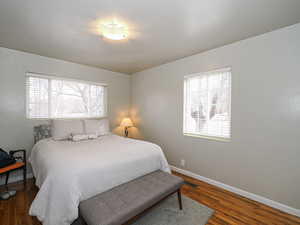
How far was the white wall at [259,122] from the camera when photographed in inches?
69.9

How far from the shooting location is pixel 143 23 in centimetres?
175

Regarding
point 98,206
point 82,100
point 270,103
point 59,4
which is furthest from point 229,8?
point 82,100

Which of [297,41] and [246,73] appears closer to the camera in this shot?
[297,41]

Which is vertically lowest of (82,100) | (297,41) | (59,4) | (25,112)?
(25,112)

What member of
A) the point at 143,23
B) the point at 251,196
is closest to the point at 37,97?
the point at 143,23

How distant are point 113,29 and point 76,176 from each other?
181 cm

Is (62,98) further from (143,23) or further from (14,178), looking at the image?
(143,23)

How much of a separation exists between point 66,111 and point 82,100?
0.45 metres

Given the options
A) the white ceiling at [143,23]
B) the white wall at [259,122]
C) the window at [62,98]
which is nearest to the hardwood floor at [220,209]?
the white wall at [259,122]

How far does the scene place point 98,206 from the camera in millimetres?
1273

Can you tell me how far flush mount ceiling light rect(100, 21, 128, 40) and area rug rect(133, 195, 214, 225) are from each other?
2345 millimetres

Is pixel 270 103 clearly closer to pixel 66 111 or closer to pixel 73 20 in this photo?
pixel 73 20

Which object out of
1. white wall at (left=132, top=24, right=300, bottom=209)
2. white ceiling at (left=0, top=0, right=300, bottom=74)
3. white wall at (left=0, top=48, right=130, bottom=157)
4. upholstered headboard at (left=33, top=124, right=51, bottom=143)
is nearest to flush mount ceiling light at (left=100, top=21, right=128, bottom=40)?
white ceiling at (left=0, top=0, right=300, bottom=74)

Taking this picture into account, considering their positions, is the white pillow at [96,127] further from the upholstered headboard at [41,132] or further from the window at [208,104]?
the window at [208,104]
